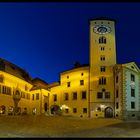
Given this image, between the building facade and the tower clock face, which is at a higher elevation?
the tower clock face

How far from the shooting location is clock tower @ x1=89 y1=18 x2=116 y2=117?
7481cm

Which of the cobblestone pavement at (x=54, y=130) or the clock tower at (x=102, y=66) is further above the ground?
the clock tower at (x=102, y=66)

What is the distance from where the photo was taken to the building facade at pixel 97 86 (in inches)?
2854

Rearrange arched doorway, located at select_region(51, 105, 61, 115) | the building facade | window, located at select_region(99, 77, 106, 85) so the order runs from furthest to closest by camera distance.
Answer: arched doorway, located at select_region(51, 105, 61, 115), window, located at select_region(99, 77, 106, 85), the building facade

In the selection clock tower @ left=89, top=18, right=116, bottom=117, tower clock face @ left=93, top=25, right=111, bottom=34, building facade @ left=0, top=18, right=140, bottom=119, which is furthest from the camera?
tower clock face @ left=93, top=25, right=111, bottom=34

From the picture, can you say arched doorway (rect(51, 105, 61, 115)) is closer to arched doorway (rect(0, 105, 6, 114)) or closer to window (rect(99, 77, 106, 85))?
window (rect(99, 77, 106, 85))

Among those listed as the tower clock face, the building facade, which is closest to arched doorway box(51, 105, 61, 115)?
the building facade

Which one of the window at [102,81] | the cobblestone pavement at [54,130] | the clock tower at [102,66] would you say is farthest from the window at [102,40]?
the cobblestone pavement at [54,130]

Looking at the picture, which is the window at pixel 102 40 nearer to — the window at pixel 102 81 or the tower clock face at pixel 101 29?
the tower clock face at pixel 101 29

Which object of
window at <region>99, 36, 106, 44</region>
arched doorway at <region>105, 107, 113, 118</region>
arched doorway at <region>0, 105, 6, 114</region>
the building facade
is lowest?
arched doorway at <region>105, 107, 113, 118</region>

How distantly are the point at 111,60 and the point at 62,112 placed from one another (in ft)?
58.0

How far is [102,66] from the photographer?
76.2 metres

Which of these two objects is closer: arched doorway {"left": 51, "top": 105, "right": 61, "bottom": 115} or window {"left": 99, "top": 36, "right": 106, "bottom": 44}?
window {"left": 99, "top": 36, "right": 106, "bottom": 44}

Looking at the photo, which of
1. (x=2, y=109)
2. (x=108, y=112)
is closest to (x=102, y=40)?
(x=108, y=112)
